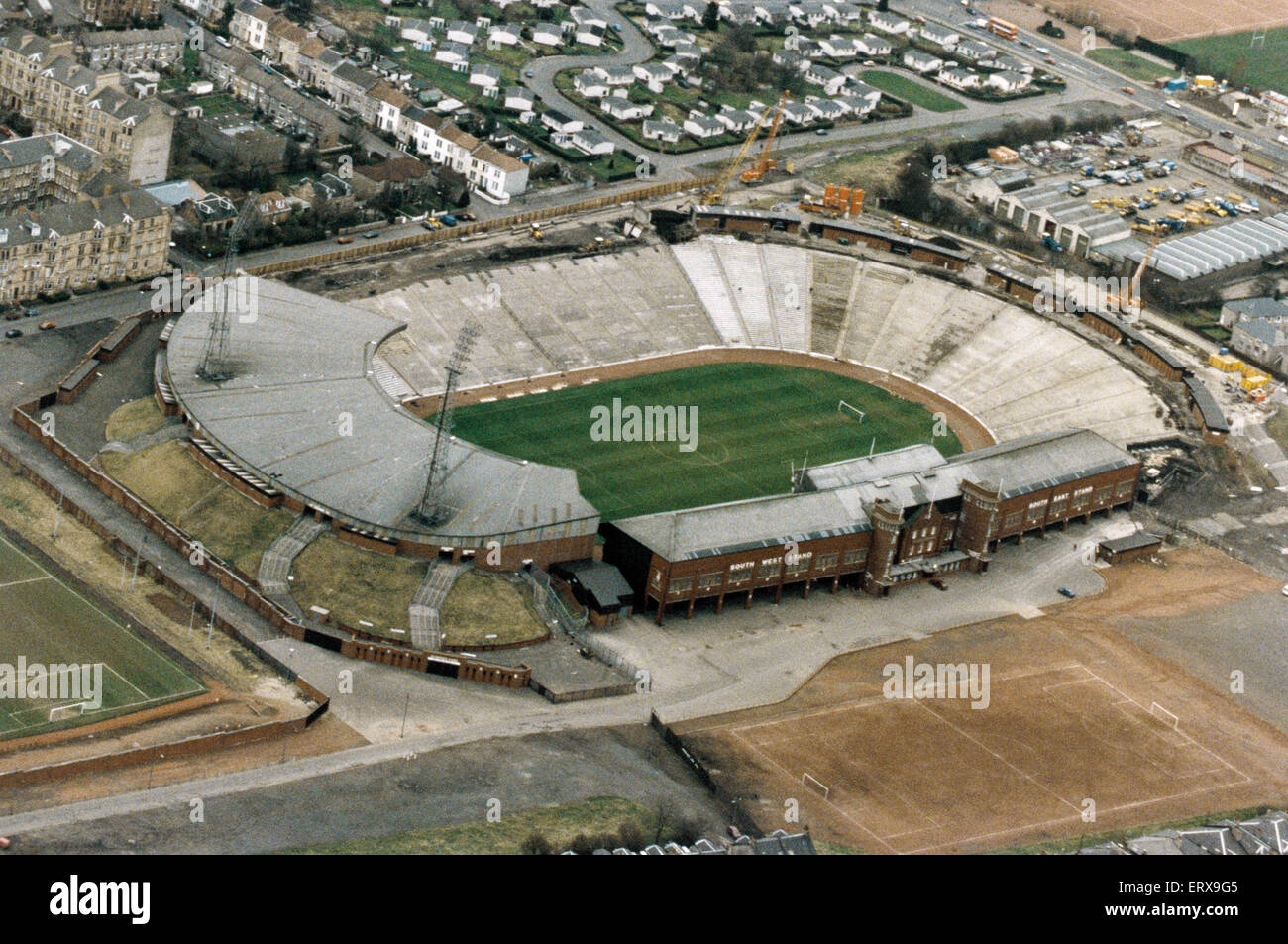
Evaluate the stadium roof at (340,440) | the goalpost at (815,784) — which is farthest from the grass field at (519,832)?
the stadium roof at (340,440)

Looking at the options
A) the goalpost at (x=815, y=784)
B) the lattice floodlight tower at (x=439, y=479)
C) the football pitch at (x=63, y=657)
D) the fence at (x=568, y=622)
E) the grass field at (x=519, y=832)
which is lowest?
the football pitch at (x=63, y=657)

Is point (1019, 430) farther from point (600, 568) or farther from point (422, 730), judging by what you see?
point (422, 730)

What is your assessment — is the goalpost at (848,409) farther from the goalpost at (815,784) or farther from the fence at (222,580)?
the goalpost at (815,784)

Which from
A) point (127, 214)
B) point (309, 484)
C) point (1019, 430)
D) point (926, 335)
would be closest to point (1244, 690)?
point (1019, 430)

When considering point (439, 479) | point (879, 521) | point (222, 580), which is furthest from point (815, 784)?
point (222, 580)

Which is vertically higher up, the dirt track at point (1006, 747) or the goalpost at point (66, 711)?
the dirt track at point (1006, 747)

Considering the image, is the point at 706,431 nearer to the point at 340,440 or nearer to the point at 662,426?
the point at 662,426

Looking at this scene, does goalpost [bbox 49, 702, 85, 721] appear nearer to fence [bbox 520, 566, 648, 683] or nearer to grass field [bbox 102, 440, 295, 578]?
grass field [bbox 102, 440, 295, 578]
